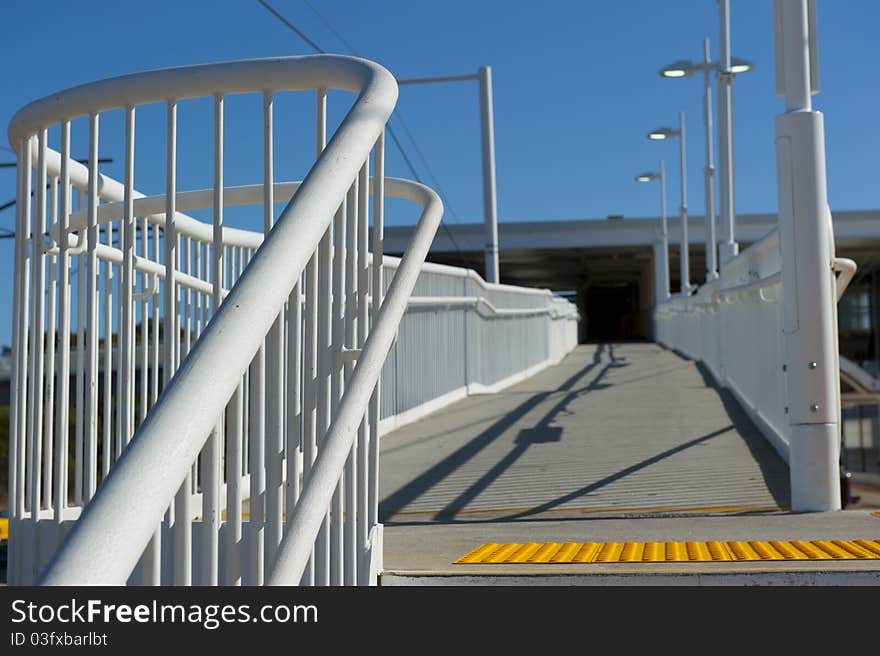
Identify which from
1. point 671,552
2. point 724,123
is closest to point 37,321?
point 671,552

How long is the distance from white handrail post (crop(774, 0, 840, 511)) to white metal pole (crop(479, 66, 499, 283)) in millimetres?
14002

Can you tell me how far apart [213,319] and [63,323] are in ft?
5.81

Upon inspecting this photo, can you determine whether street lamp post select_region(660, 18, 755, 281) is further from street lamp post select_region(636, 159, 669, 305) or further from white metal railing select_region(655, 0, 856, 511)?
street lamp post select_region(636, 159, 669, 305)

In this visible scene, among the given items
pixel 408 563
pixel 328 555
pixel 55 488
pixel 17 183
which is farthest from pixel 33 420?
pixel 408 563

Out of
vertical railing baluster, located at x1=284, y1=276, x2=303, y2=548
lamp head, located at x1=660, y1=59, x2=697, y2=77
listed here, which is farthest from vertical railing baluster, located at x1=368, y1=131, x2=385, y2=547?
lamp head, located at x1=660, y1=59, x2=697, y2=77

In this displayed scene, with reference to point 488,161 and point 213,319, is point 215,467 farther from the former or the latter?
point 488,161

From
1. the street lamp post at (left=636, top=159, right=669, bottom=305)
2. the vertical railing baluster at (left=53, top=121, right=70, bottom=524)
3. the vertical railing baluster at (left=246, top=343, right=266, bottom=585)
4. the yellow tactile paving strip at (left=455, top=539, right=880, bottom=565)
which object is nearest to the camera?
the vertical railing baluster at (left=246, top=343, right=266, bottom=585)

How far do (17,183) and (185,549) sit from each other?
1704 millimetres

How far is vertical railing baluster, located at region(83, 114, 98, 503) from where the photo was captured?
3.14 m

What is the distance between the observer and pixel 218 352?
1.69 metres

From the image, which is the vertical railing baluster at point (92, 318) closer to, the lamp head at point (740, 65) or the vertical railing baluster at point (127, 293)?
the vertical railing baluster at point (127, 293)

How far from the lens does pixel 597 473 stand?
6.76 meters

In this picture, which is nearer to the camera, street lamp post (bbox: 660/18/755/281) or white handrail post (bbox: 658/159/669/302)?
street lamp post (bbox: 660/18/755/281)
